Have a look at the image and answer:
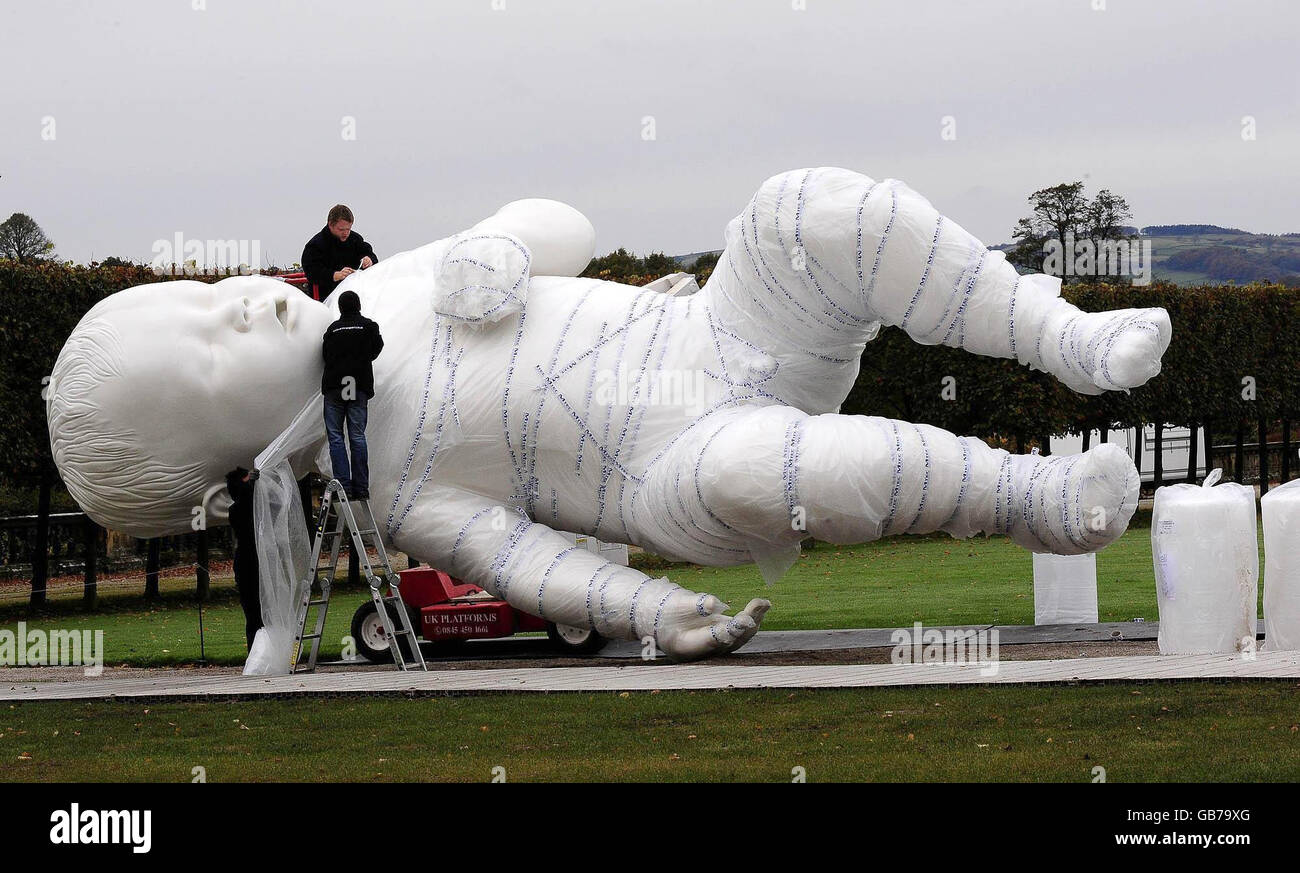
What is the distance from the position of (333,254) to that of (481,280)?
1.57 meters

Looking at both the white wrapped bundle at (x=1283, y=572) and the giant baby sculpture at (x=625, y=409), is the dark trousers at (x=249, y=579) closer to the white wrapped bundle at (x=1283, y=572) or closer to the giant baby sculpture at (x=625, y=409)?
the giant baby sculpture at (x=625, y=409)

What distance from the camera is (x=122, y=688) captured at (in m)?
8.54

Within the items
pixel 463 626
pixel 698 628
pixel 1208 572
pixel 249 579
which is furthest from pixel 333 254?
pixel 1208 572

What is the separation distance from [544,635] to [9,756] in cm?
610

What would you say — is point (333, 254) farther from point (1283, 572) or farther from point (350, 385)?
point (1283, 572)

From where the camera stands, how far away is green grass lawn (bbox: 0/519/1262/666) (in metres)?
12.1

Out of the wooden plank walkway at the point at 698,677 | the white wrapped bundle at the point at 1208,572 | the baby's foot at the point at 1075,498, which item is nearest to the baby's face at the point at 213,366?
the wooden plank walkway at the point at 698,677

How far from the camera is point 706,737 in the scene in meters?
5.93

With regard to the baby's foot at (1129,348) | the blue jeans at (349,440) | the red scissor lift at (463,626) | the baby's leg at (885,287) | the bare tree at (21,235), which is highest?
the bare tree at (21,235)

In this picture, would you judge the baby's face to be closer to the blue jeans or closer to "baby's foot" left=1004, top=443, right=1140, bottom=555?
the blue jeans

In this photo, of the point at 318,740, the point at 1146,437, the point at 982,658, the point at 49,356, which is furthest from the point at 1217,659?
the point at 1146,437

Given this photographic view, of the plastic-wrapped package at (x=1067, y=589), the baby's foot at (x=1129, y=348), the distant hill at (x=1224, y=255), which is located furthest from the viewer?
the distant hill at (x=1224, y=255)

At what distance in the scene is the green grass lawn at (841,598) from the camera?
12102mm

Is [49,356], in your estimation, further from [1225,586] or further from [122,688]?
[1225,586]
